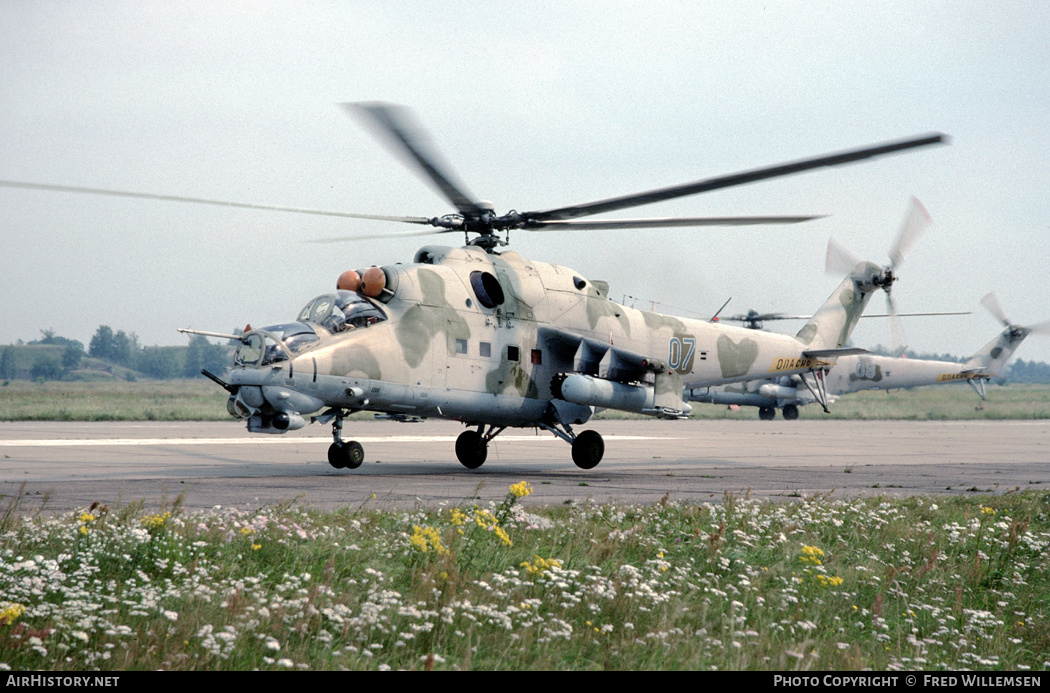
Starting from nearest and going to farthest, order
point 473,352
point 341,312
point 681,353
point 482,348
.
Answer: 1. point 341,312
2. point 473,352
3. point 482,348
4. point 681,353

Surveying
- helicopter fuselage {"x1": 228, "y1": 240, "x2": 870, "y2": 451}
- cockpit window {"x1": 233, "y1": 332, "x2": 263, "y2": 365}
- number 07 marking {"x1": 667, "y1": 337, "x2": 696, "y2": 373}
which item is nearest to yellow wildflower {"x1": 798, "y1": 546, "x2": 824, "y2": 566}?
helicopter fuselage {"x1": 228, "y1": 240, "x2": 870, "y2": 451}

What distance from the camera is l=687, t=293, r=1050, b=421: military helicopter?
48.6 m

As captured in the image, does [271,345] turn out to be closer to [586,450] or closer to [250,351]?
[250,351]

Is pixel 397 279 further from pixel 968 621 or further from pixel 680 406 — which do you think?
pixel 968 621

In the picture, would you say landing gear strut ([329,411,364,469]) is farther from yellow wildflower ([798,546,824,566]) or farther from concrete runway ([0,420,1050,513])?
yellow wildflower ([798,546,824,566])

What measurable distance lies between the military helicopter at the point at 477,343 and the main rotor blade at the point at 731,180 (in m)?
0.03

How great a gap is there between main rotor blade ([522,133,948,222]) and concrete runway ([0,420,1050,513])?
4947 millimetres

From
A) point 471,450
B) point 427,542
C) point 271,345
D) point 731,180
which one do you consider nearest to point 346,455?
→ point 271,345

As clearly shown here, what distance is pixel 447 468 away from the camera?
19.5 metres

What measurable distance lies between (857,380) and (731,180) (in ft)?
Answer: 129

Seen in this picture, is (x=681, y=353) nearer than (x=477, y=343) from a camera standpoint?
No

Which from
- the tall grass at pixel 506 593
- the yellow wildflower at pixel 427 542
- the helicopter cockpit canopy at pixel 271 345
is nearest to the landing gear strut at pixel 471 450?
the helicopter cockpit canopy at pixel 271 345

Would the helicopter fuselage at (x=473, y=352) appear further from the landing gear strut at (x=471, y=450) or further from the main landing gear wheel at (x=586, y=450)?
the landing gear strut at (x=471, y=450)

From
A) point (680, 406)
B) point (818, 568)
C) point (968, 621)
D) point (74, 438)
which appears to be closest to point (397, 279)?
point (680, 406)
